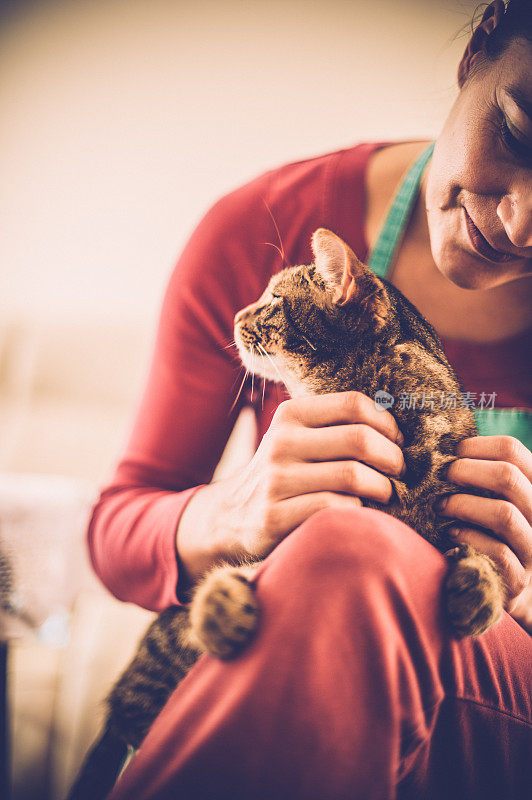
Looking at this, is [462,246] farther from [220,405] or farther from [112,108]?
[112,108]

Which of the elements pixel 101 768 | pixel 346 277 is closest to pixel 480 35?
pixel 346 277

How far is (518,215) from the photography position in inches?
12.6

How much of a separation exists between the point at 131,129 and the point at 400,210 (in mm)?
450

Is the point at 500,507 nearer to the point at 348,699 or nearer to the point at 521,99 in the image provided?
the point at 348,699

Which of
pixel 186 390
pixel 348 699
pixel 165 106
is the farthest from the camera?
pixel 165 106

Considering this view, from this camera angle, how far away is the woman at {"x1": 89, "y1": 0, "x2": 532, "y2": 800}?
0.78 feet

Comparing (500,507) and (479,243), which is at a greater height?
(479,243)

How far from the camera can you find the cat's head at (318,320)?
0.37 meters

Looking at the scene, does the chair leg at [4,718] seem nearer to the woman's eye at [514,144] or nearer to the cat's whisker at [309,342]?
the cat's whisker at [309,342]

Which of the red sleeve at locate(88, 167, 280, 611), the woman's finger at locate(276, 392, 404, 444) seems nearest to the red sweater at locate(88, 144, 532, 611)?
the red sleeve at locate(88, 167, 280, 611)

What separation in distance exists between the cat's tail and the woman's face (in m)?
0.52

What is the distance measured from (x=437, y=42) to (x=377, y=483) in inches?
14.4

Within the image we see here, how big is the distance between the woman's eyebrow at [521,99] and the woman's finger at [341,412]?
0.21 m

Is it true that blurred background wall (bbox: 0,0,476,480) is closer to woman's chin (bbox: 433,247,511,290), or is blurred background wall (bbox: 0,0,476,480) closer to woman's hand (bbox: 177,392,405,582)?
woman's chin (bbox: 433,247,511,290)
